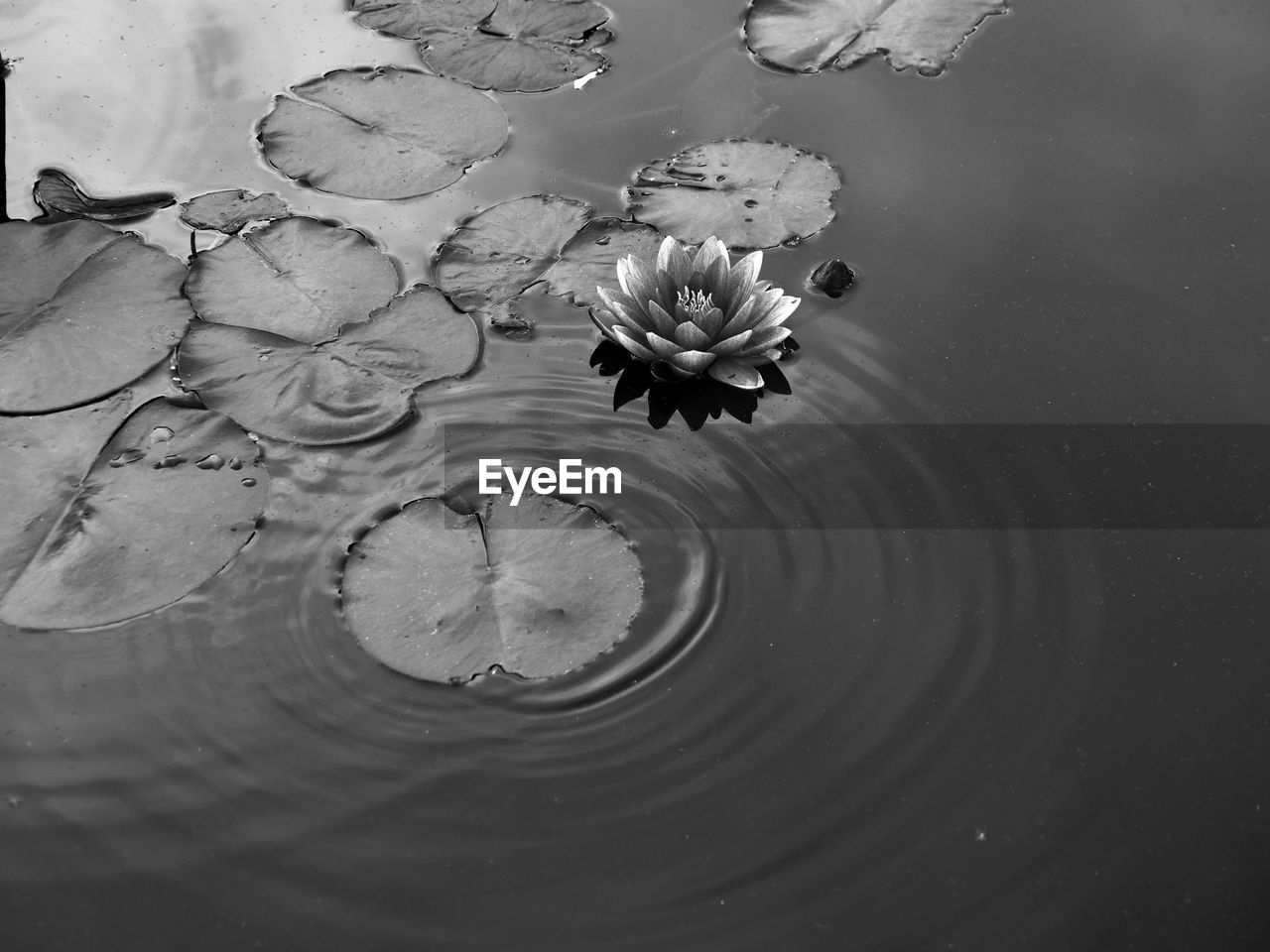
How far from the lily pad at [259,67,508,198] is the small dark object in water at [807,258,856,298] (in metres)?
0.98

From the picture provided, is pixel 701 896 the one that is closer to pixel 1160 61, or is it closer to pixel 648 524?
pixel 648 524

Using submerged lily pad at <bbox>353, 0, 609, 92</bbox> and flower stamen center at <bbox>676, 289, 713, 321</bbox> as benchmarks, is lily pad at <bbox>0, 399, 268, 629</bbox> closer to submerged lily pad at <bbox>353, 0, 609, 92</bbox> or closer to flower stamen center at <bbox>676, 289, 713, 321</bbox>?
flower stamen center at <bbox>676, 289, 713, 321</bbox>

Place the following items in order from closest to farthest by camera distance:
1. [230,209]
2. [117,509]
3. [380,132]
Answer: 1. [117,509]
2. [230,209]
3. [380,132]

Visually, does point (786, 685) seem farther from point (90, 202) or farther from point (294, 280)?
point (90, 202)

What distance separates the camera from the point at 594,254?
2867 mm

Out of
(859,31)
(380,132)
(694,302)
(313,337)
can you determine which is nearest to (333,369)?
(313,337)

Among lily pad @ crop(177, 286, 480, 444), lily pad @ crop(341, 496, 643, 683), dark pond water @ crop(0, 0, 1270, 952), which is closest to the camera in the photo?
dark pond water @ crop(0, 0, 1270, 952)

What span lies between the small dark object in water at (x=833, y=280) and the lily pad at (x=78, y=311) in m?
1.47

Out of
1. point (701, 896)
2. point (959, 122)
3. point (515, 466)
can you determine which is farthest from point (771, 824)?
point (959, 122)

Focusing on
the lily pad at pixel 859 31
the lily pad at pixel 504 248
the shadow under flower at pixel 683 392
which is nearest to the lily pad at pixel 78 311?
the lily pad at pixel 504 248

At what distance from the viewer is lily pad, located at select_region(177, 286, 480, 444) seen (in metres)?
2.51

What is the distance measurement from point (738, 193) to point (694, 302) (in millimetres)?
509

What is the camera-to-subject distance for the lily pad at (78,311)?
2564mm

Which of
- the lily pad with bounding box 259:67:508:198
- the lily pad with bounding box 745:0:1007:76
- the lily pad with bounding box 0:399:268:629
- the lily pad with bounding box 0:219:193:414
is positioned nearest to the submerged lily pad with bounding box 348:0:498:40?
the lily pad with bounding box 259:67:508:198
